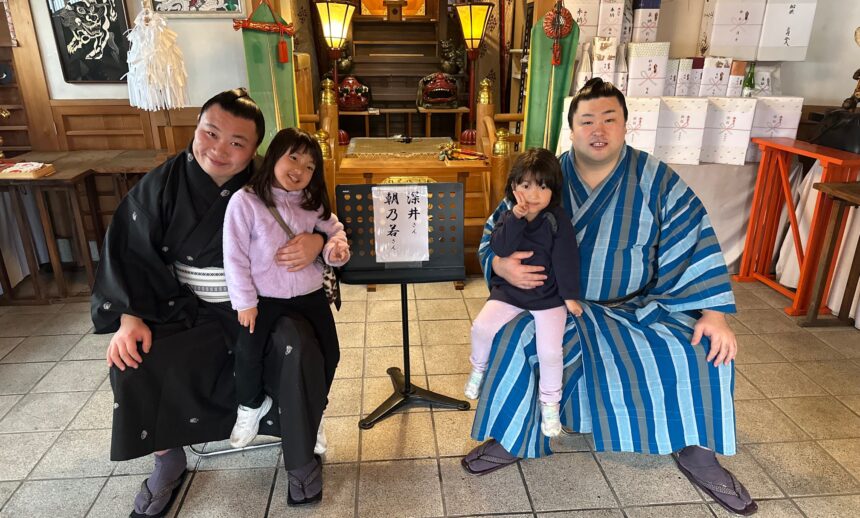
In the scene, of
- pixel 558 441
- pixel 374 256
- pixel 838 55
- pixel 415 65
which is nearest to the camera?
pixel 374 256

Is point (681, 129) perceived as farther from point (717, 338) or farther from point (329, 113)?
point (329, 113)

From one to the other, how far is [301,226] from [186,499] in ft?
3.81

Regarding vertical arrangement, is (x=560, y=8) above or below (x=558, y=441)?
above

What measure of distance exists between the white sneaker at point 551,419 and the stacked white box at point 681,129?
2.71 m

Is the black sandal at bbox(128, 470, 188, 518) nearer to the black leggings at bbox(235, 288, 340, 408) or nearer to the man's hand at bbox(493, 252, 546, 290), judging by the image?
the black leggings at bbox(235, 288, 340, 408)

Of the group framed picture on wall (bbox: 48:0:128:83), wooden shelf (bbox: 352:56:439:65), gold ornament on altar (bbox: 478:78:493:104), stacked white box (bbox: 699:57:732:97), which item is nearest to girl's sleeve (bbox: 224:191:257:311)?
framed picture on wall (bbox: 48:0:128:83)

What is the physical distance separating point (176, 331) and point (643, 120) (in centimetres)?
337

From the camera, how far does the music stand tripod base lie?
265 centimetres

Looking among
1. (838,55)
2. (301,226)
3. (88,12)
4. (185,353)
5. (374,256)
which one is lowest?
(185,353)

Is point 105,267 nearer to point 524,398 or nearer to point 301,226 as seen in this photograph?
point 301,226

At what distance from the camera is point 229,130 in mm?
1992

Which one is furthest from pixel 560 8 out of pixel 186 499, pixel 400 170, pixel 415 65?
pixel 415 65

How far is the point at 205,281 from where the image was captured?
6.93ft

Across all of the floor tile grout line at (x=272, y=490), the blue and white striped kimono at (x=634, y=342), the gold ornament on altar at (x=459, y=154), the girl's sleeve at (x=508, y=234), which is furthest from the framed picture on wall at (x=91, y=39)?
the blue and white striped kimono at (x=634, y=342)
